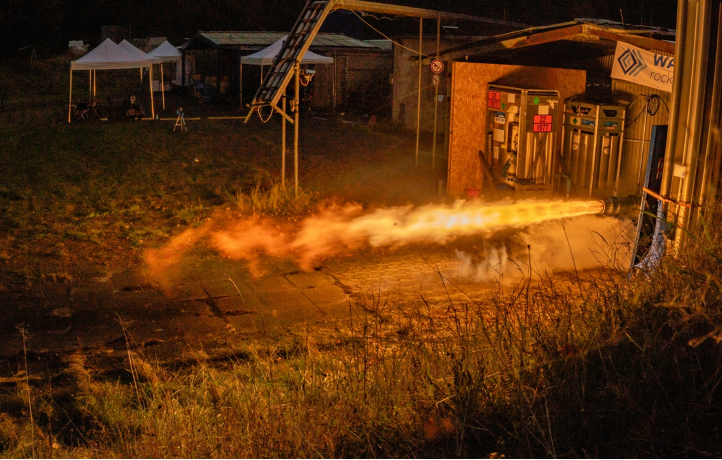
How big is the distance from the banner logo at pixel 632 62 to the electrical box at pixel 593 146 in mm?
782

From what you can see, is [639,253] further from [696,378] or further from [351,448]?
[351,448]

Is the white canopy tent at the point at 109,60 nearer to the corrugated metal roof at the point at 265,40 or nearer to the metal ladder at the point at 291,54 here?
the corrugated metal roof at the point at 265,40

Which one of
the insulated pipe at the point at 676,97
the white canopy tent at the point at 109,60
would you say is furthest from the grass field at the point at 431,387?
the white canopy tent at the point at 109,60

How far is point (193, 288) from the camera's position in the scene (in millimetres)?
9484

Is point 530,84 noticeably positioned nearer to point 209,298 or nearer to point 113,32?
point 209,298

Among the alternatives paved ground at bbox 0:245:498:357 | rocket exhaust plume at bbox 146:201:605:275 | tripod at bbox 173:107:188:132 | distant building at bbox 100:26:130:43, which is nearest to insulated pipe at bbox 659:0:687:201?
paved ground at bbox 0:245:498:357

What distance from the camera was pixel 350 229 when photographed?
40.8ft

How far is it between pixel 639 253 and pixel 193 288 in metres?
5.39

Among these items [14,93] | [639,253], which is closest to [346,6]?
[639,253]

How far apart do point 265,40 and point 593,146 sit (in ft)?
79.8

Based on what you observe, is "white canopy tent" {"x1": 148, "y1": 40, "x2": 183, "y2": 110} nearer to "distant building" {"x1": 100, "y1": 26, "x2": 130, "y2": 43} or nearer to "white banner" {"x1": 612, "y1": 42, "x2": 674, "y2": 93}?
"distant building" {"x1": 100, "y1": 26, "x2": 130, "y2": 43}

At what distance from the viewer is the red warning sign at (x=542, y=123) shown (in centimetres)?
1370

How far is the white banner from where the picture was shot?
11391 mm

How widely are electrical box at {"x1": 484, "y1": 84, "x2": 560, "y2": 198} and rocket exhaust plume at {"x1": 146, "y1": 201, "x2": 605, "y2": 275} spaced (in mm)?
843
